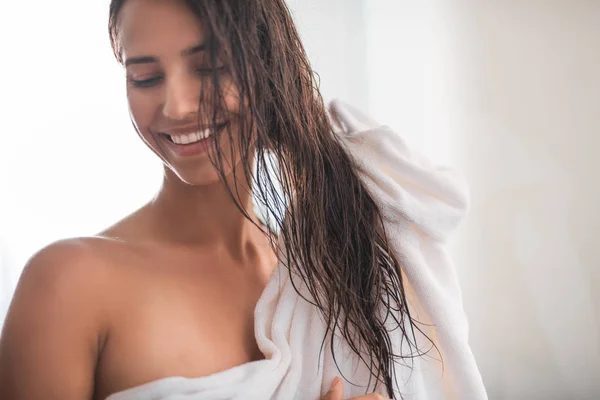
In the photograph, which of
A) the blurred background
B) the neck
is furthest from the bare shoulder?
the blurred background

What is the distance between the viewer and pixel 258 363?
0.86m

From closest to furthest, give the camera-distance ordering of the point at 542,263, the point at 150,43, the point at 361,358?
1. the point at 150,43
2. the point at 361,358
3. the point at 542,263

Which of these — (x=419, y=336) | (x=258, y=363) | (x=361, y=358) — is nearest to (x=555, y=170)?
(x=419, y=336)

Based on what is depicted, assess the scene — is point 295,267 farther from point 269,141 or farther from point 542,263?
point 542,263

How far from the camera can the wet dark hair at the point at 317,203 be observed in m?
0.88

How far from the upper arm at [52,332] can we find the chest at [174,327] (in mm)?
31

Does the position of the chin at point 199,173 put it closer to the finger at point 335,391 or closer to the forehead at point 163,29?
the forehead at point 163,29

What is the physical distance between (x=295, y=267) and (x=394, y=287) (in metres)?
0.14

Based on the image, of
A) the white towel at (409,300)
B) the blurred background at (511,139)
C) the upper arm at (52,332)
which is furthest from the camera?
the blurred background at (511,139)

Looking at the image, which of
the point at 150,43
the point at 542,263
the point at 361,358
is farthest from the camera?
the point at 542,263

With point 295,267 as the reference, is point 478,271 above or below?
below

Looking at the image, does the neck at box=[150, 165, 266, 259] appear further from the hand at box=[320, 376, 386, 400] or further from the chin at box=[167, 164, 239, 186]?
the hand at box=[320, 376, 386, 400]

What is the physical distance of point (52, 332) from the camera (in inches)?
31.5

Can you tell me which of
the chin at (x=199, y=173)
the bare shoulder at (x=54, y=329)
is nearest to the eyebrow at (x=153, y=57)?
the chin at (x=199, y=173)
